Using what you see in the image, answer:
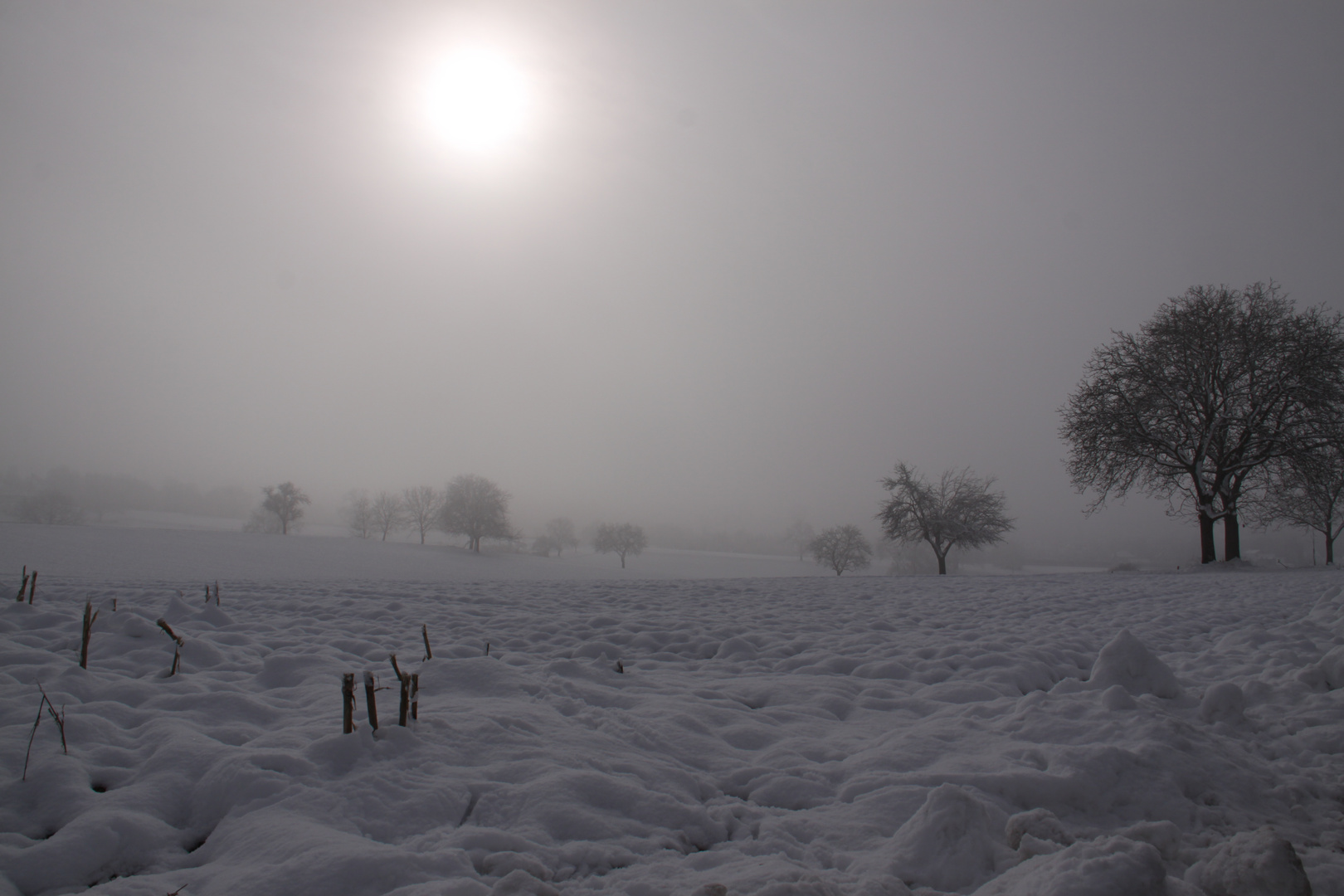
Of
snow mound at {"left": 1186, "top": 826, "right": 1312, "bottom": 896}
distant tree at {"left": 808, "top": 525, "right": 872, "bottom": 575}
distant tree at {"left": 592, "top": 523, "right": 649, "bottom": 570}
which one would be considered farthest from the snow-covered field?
distant tree at {"left": 592, "top": 523, "right": 649, "bottom": 570}

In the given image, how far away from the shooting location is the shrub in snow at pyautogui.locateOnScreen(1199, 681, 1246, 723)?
3.67m

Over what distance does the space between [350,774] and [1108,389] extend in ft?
70.6

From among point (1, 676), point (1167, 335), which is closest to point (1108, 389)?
point (1167, 335)

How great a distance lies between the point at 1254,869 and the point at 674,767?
2426 mm

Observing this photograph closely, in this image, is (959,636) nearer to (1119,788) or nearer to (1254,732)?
(1254,732)

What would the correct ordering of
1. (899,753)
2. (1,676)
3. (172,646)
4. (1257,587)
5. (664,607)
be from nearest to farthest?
(899,753) → (1,676) → (172,646) → (664,607) → (1257,587)

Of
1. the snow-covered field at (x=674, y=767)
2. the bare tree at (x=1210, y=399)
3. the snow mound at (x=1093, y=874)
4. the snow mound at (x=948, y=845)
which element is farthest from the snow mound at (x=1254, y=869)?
the bare tree at (x=1210, y=399)

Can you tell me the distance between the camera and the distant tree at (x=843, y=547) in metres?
48.9

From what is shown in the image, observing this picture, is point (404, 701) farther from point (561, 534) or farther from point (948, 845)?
point (561, 534)

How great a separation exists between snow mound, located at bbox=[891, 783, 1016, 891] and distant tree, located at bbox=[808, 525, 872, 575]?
4887 centimetres

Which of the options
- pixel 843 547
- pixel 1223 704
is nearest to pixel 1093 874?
pixel 1223 704

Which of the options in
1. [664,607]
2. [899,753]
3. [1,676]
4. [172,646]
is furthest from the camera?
[664,607]

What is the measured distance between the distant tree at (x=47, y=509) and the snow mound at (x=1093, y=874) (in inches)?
2983

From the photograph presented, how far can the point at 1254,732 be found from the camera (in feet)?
11.5
